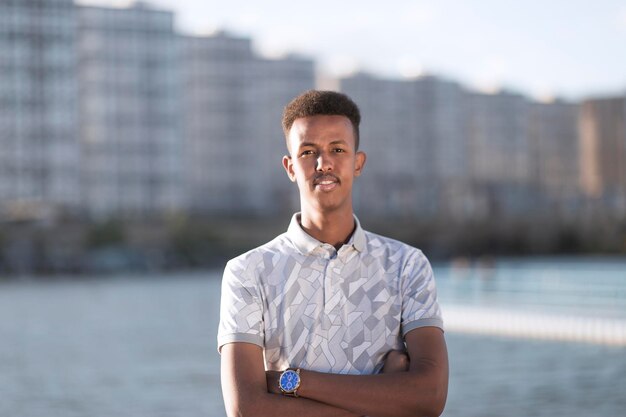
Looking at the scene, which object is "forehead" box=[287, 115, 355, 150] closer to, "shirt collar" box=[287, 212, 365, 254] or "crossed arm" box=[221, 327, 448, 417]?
"shirt collar" box=[287, 212, 365, 254]

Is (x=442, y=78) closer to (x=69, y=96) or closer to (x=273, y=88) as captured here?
(x=273, y=88)

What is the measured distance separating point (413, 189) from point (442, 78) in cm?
1199

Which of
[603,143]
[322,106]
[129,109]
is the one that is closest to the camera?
[322,106]

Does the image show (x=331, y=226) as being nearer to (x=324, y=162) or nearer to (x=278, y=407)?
(x=324, y=162)

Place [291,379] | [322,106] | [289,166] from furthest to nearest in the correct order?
[289,166] < [322,106] < [291,379]

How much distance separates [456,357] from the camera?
1836 centimetres

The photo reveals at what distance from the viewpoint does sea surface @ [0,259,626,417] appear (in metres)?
Result: 13.9

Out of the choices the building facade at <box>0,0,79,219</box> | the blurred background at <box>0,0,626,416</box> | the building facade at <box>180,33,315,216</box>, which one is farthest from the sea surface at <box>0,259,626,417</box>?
the building facade at <box>180,33,315,216</box>

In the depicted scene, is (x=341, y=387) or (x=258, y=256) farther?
(x=258, y=256)

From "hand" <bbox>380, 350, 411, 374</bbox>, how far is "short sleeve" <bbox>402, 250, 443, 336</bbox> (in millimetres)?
73

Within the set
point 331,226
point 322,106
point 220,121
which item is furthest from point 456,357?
point 220,121

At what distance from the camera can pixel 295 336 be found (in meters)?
3.07

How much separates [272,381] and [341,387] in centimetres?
19

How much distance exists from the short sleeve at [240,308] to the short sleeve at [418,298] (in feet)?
1.27
